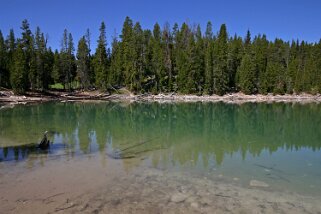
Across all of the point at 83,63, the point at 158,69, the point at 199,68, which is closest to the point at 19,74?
the point at 83,63

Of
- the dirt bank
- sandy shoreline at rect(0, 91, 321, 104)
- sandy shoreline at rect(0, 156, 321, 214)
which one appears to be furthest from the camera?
the dirt bank

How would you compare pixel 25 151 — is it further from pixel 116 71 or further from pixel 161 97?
pixel 116 71

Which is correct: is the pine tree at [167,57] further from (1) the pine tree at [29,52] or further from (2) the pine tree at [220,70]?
(1) the pine tree at [29,52]

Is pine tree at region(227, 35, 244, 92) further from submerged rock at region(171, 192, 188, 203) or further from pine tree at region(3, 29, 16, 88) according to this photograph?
submerged rock at region(171, 192, 188, 203)

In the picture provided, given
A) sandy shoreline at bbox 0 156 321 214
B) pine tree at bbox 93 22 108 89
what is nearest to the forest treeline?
pine tree at bbox 93 22 108 89

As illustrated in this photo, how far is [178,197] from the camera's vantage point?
1201 centimetres

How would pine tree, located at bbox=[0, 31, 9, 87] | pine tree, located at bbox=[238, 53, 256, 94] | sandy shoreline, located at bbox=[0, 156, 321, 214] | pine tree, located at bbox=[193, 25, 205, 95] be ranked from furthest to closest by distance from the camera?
pine tree, located at bbox=[238, 53, 256, 94] < pine tree, located at bbox=[193, 25, 205, 95] < pine tree, located at bbox=[0, 31, 9, 87] < sandy shoreline, located at bbox=[0, 156, 321, 214]

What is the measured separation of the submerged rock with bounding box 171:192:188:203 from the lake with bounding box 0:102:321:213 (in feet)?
0.13

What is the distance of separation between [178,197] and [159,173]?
134 inches

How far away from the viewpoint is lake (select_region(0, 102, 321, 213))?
11.4 meters

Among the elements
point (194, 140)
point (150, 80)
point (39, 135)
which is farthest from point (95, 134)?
point (150, 80)

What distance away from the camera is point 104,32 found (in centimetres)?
8912

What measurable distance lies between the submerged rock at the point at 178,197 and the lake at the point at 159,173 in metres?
0.04

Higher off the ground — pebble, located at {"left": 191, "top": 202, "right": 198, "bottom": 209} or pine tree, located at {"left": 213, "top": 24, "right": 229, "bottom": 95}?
pine tree, located at {"left": 213, "top": 24, "right": 229, "bottom": 95}
